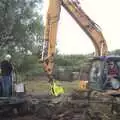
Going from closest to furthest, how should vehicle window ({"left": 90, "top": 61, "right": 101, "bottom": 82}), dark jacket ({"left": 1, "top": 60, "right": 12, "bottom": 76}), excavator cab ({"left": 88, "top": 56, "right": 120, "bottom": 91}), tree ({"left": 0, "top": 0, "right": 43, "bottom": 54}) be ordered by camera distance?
excavator cab ({"left": 88, "top": 56, "right": 120, "bottom": 91}), vehicle window ({"left": 90, "top": 61, "right": 101, "bottom": 82}), dark jacket ({"left": 1, "top": 60, "right": 12, "bottom": 76}), tree ({"left": 0, "top": 0, "right": 43, "bottom": 54})

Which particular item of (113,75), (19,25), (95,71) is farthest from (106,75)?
(19,25)

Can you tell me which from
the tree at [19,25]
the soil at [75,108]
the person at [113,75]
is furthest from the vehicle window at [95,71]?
the tree at [19,25]

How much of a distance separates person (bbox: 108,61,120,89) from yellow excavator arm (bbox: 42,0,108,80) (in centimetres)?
355

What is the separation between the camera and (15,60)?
3127 cm

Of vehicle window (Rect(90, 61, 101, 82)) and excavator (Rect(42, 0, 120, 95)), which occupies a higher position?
excavator (Rect(42, 0, 120, 95))

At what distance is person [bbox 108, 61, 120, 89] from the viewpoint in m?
18.2

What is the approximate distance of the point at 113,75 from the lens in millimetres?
18328

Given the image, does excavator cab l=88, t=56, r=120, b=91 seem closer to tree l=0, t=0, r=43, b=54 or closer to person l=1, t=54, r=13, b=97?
person l=1, t=54, r=13, b=97

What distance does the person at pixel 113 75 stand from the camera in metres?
18.2

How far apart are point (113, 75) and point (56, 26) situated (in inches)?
178

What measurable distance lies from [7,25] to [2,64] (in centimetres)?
779

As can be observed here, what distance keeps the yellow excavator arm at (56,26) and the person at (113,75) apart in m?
3.55

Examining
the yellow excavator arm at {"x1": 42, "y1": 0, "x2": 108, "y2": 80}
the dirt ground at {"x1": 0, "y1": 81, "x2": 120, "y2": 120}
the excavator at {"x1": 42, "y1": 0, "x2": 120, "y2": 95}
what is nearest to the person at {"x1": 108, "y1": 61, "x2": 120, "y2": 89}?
the dirt ground at {"x1": 0, "y1": 81, "x2": 120, "y2": 120}

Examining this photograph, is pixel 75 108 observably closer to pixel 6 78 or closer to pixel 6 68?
pixel 6 78
